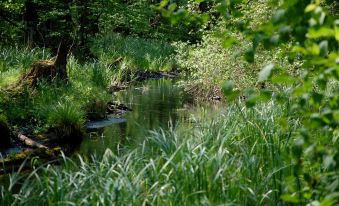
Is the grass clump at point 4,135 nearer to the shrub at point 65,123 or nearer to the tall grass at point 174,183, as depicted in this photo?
the shrub at point 65,123

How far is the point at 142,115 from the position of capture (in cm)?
1125

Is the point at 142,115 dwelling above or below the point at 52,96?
below

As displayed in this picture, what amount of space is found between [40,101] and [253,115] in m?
5.34

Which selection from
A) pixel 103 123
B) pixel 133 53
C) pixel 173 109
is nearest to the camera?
Answer: pixel 103 123

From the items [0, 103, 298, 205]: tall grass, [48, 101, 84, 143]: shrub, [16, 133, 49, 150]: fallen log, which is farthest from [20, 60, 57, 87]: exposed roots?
[0, 103, 298, 205]: tall grass

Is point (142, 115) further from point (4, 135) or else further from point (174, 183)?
point (174, 183)

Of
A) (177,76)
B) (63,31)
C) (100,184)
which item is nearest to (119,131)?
(100,184)

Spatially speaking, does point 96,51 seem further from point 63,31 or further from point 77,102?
point 77,102

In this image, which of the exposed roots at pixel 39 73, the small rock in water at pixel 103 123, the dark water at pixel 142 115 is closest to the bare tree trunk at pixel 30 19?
the dark water at pixel 142 115

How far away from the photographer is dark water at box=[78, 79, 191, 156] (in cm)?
848

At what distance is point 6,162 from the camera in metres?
7.05

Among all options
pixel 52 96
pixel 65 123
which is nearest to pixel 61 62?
pixel 52 96

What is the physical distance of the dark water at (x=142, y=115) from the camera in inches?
334

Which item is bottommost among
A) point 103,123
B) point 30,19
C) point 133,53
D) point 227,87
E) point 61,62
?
point 103,123
